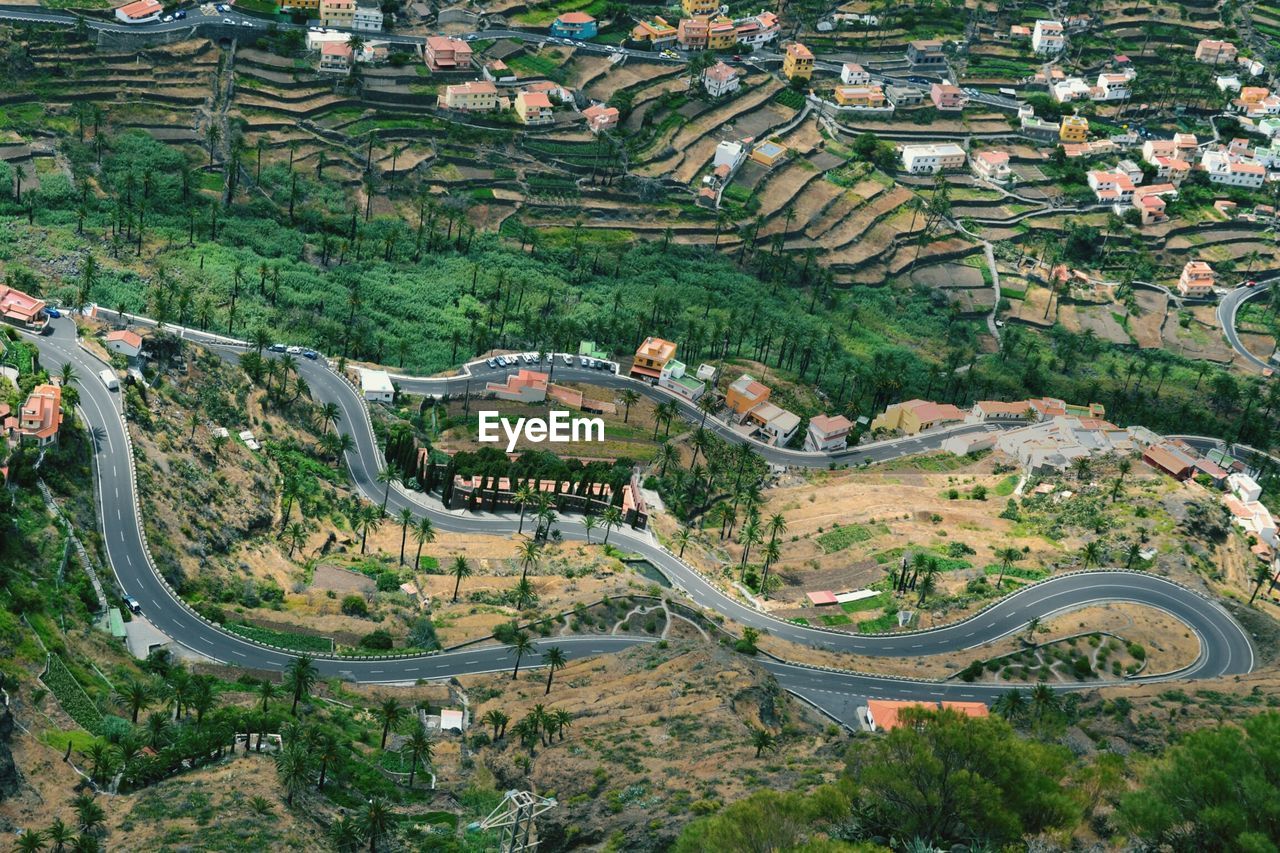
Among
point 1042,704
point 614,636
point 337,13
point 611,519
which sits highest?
point 337,13

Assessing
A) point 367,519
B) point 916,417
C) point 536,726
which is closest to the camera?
point 536,726

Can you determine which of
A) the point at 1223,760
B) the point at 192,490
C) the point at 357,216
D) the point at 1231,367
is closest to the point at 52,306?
the point at 192,490

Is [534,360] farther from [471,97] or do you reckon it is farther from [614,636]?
[614,636]

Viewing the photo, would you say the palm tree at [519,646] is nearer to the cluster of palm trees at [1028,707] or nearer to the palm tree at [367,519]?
the palm tree at [367,519]

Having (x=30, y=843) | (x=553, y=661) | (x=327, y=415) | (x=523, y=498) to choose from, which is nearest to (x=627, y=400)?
(x=523, y=498)

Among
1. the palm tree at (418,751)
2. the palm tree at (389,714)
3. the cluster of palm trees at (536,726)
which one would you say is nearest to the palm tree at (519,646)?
the cluster of palm trees at (536,726)

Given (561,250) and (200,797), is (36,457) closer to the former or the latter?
(200,797)
